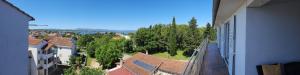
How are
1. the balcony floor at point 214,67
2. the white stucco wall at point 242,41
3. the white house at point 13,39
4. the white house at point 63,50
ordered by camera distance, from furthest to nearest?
Answer: the white house at point 63,50 < the balcony floor at point 214,67 < the white house at point 13,39 < the white stucco wall at point 242,41

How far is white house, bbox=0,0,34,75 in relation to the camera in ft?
15.9

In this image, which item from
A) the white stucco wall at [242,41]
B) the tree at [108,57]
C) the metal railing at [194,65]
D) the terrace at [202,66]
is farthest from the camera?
the tree at [108,57]

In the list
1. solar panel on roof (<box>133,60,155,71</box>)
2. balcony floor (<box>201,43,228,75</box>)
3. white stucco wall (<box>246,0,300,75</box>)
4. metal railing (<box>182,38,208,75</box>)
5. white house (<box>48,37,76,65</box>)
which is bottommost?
solar panel on roof (<box>133,60,155,71</box>)

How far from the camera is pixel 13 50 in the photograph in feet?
18.1

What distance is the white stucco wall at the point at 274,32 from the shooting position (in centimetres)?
324

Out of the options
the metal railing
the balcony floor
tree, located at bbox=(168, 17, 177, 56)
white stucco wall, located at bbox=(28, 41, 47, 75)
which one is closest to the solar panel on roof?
white stucco wall, located at bbox=(28, 41, 47, 75)

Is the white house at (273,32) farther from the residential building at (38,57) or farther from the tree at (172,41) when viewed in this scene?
the tree at (172,41)

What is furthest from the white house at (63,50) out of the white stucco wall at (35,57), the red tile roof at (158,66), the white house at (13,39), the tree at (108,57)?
the white house at (13,39)

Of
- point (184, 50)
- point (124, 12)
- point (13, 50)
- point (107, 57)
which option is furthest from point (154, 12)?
Answer: point (13, 50)

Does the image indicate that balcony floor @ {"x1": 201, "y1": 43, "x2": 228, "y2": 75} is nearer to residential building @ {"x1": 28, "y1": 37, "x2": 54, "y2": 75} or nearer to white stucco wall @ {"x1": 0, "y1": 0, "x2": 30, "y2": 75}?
white stucco wall @ {"x1": 0, "y1": 0, "x2": 30, "y2": 75}

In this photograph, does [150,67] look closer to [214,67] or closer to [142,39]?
[214,67]

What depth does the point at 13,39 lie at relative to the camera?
214 inches

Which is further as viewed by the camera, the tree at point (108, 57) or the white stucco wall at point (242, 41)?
the tree at point (108, 57)

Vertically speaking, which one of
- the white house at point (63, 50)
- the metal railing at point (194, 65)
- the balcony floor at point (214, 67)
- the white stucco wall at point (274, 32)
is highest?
the white stucco wall at point (274, 32)
